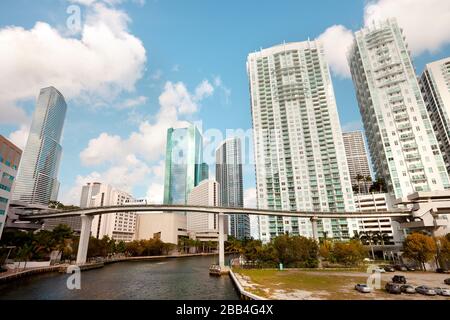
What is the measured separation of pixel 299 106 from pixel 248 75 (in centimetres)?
4012

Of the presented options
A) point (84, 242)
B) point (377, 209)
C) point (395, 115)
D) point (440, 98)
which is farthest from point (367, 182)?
point (84, 242)

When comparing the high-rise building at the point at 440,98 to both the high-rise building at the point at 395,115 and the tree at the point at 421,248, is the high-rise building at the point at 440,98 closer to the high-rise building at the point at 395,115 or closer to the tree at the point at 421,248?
the high-rise building at the point at 395,115

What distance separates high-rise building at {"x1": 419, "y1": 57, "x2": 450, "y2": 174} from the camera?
112 m

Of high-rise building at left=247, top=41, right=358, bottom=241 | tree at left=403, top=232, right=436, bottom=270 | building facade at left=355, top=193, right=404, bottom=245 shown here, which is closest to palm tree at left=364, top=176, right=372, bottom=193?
building facade at left=355, top=193, right=404, bottom=245

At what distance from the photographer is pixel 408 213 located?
237 ft

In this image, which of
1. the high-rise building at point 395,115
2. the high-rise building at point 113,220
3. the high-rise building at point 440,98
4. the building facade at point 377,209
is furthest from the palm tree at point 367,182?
the high-rise building at point 113,220

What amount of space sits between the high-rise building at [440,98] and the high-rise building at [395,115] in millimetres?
33950

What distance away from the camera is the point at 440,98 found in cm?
11600

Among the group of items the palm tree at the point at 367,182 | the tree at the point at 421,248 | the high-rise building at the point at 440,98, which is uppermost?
the high-rise building at the point at 440,98

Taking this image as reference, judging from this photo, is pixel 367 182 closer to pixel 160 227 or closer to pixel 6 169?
pixel 160 227

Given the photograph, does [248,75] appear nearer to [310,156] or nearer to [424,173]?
[310,156]

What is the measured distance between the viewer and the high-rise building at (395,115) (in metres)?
85.1

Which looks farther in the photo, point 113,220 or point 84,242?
point 113,220

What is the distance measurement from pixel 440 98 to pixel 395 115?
149 ft
